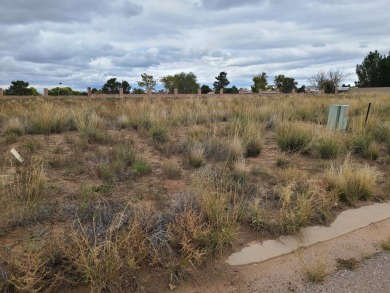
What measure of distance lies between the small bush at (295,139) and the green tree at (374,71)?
76554mm

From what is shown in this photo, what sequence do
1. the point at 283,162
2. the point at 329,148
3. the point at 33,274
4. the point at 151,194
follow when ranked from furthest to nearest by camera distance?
the point at 329,148 < the point at 283,162 < the point at 151,194 < the point at 33,274

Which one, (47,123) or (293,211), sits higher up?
(47,123)

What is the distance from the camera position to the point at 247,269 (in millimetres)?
4047

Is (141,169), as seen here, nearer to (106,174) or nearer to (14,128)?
(106,174)

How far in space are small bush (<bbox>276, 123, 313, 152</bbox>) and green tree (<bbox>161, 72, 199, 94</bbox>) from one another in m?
71.0

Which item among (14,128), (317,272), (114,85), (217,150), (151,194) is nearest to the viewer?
(317,272)

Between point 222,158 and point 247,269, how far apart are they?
11.6 ft

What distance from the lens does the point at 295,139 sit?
8.62 meters

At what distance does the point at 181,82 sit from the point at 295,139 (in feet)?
247

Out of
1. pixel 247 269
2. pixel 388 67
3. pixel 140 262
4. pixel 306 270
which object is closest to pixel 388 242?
pixel 306 270

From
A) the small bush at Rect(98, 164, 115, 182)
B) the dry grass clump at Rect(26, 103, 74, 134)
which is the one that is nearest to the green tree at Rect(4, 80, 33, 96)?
the dry grass clump at Rect(26, 103, 74, 134)

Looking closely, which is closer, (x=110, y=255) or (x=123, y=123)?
(x=110, y=255)

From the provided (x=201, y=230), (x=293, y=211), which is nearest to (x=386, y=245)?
(x=293, y=211)

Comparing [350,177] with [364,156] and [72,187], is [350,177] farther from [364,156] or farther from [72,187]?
[72,187]
